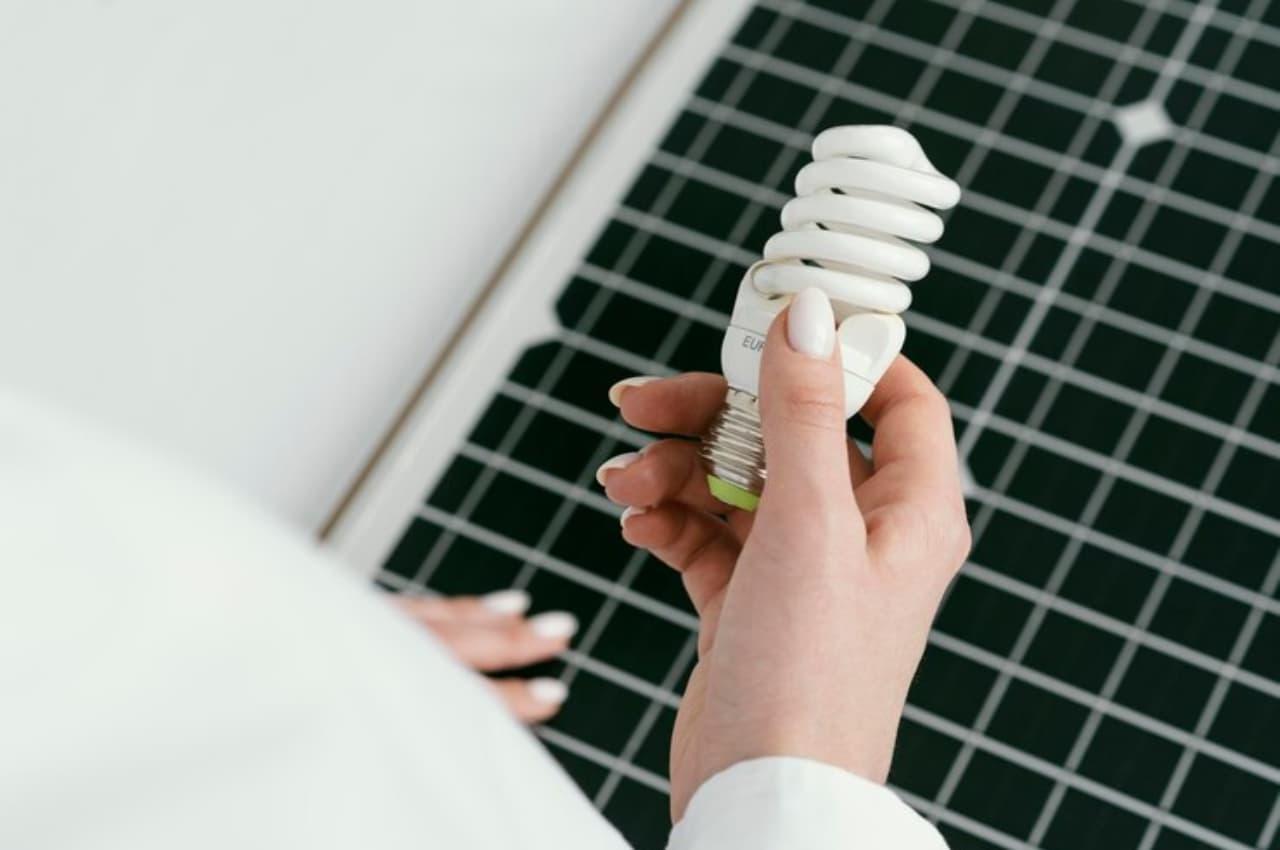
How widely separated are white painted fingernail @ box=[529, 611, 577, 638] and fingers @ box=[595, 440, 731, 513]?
47cm

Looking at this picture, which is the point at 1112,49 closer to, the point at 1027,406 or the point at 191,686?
the point at 1027,406

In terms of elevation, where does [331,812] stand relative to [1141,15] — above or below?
below

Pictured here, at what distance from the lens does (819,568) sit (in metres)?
0.71

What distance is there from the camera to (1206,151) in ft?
4.75

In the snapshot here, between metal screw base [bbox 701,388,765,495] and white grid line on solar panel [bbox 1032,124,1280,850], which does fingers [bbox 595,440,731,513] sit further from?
white grid line on solar panel [bbox 1032,124,1280,850]

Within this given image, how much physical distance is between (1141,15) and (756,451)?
3.13 feet

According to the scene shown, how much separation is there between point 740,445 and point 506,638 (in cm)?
62

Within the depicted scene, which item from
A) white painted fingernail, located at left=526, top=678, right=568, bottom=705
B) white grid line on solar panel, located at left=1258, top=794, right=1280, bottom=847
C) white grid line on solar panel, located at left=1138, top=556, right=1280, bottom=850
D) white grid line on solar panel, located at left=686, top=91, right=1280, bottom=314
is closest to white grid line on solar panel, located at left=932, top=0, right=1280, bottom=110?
white grid line on solar panel, located at left=686, top=91, right=1280, bottom=314

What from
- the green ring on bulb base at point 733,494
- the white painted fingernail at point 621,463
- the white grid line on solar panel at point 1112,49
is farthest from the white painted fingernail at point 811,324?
the white grid line on solar panel at point 1112,49

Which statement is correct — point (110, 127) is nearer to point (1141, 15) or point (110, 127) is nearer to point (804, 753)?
point (804, 753)

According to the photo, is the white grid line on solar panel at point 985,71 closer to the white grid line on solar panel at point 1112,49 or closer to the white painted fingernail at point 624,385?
the white grid line on solar panel at point 1112,49

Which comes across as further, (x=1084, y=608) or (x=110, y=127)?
(x=1084, y=608)

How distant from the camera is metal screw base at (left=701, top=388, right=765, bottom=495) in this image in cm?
74

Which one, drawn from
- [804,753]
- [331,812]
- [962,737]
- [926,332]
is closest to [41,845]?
[331,812]
